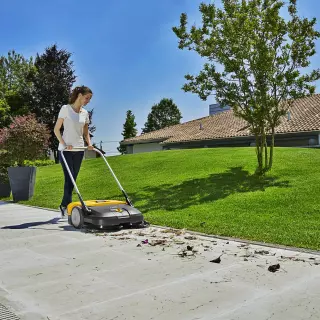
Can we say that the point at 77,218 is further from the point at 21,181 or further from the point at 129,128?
the point at 129,128

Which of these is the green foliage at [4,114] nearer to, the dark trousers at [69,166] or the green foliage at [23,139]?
the green foliage at [23,139]

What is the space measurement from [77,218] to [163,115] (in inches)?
2257

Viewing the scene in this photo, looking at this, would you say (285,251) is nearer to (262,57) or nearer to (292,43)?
(262,57)

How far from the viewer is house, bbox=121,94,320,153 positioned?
25672 mm

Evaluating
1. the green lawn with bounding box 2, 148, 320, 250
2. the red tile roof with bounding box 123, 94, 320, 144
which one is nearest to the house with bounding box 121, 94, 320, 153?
the red tile roof with bounding box 123, 94, 320, 144

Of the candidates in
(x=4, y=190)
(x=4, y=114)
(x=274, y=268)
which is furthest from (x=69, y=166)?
(x=4, y=114)

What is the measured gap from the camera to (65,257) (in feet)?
14.0

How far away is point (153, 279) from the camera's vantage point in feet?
11.4

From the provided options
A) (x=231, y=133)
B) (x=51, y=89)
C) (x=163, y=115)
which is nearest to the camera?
(x=231, y=133)

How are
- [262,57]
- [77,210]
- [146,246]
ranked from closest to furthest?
[146,246] → [77,210] → [262,57]

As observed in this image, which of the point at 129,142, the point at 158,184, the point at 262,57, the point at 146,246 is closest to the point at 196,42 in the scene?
the point at 262,57

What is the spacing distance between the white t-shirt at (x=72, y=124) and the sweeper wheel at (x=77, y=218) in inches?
46.6

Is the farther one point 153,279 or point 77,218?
point 77,218

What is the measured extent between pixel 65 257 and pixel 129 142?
1446 inches
